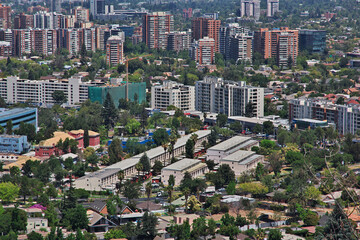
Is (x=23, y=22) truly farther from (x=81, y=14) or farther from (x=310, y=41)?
(x=310, y=41)

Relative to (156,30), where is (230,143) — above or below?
below

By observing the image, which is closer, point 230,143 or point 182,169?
point 182,169

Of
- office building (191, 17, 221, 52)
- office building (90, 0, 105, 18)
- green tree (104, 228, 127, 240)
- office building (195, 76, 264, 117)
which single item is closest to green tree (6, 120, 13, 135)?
office building (195, 76, 264, 117)

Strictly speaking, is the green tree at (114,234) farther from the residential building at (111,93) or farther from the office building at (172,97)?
the residential building at (111,93)

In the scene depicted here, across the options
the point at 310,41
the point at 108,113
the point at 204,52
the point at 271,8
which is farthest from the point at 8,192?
the point at 271,8

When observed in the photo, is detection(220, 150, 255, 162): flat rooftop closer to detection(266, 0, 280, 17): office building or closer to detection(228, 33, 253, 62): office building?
detection(228, 33, 253, 62): office building

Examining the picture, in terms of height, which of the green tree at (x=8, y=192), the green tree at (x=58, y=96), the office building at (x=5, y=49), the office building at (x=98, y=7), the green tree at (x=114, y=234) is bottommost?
the green tree at (x=114, y=234)

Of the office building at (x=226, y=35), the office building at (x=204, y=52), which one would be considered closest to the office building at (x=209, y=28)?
the office building at (x=226, y=35)
